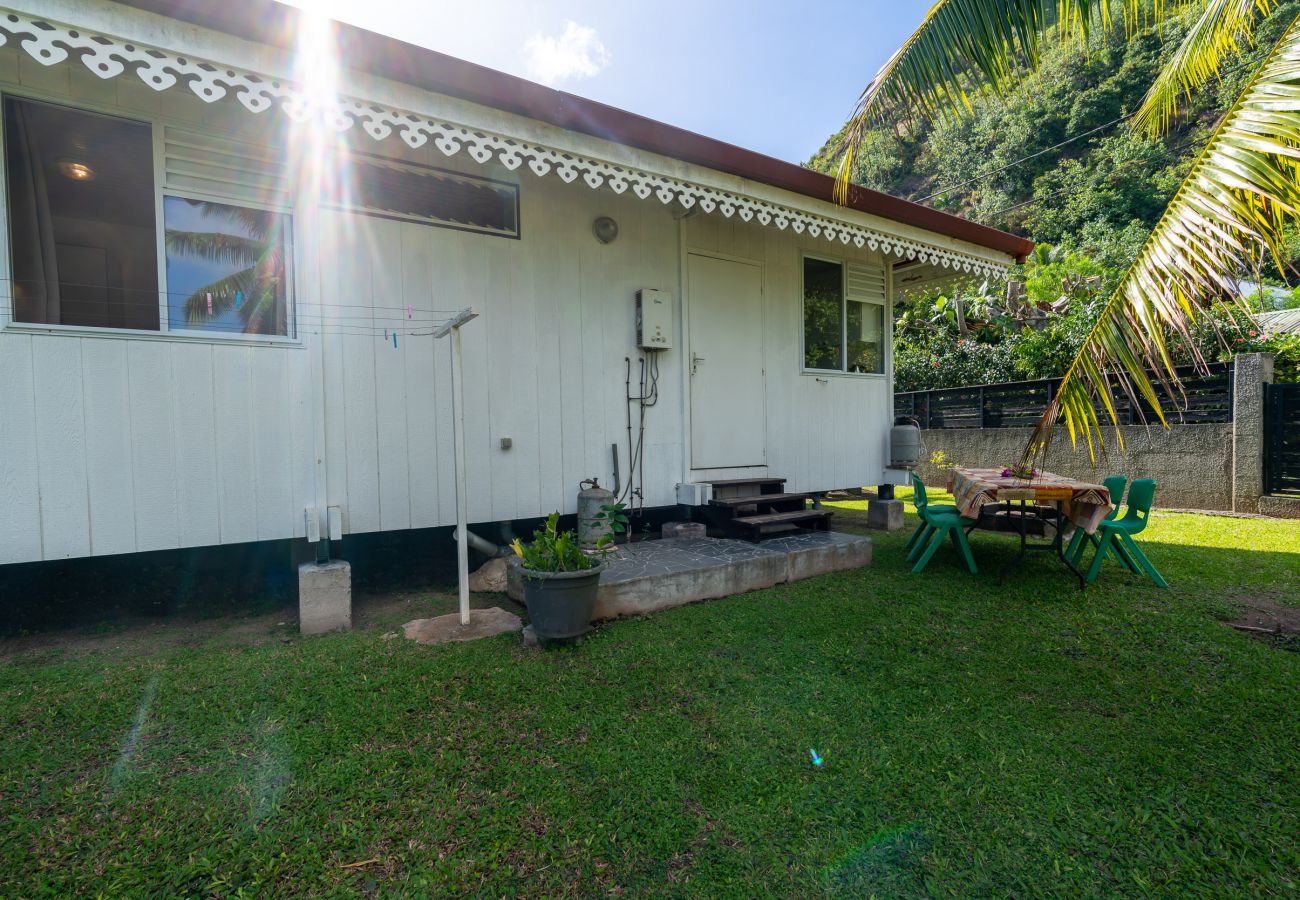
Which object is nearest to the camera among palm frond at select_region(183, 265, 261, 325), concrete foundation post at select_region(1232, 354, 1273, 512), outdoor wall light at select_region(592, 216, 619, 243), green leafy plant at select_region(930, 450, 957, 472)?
palm frond at select_region(183, 265, 261, 325)

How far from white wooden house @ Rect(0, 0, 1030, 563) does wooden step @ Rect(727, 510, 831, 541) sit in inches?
25.5

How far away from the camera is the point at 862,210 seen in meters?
4.96

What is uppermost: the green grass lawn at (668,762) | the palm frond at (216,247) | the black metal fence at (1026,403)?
the palm frond at (216,247)

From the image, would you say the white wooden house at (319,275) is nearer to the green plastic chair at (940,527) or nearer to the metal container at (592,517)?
the metal container at (592,517)

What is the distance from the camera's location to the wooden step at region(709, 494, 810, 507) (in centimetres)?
487

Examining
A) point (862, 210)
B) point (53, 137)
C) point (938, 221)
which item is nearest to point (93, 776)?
point (53, 137)

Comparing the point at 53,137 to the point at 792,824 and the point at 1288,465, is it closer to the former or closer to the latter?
the point at 792,824

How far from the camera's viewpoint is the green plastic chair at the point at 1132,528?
417 cm

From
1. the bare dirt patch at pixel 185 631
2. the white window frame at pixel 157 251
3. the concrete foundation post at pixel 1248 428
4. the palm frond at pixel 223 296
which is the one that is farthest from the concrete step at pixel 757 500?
the concrete foundation post at pixel 1248 428

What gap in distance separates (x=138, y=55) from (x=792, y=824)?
3.97 m

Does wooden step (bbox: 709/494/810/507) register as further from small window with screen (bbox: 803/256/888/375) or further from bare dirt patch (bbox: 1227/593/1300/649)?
bare dirt patch (bbox: 1227/593/1300/649)

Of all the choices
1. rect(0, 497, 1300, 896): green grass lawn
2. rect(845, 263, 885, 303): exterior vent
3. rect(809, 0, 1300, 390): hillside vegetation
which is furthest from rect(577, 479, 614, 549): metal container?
rect(845, 263, 885, 303): exterior vent

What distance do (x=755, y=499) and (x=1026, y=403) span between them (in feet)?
21.9

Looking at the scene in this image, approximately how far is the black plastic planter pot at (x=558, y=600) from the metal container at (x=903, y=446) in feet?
14.7
